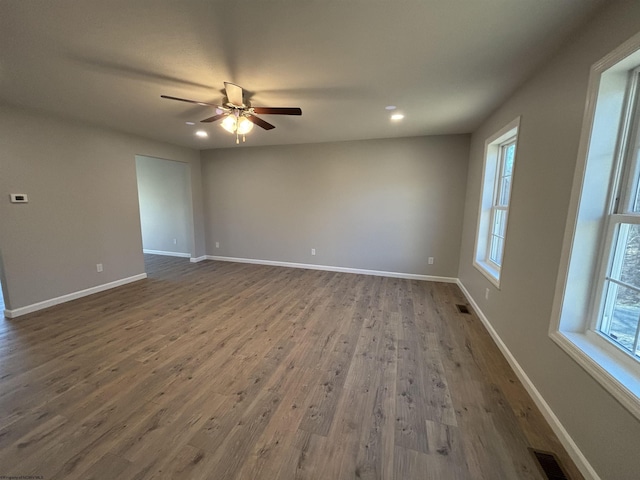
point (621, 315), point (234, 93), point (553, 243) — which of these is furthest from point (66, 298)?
point (621, 315)

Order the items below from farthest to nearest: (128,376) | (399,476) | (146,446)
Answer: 1. (128,376)
2. (146,446)
3. (399,476)

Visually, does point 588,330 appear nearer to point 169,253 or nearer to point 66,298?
point 66,298

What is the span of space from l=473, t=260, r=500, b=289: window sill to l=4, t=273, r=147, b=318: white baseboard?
5.37 metres

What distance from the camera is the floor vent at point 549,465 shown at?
53.5 inches

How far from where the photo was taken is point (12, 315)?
312 cm

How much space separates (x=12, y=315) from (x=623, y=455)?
17.8ft

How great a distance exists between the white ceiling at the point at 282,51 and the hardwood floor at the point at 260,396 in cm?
247

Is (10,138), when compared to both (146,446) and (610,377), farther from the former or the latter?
(610,377)

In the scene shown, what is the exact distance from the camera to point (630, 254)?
1.37 metres

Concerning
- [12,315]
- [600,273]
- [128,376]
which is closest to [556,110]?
[600,273]

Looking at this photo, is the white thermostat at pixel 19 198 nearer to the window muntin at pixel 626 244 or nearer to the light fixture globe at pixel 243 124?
the light fixture globe at pixel 243 124

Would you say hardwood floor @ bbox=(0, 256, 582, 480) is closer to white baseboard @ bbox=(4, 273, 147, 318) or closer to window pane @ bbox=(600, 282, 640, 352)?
white baseboard @ bbox=(4, 273, 147, 318)

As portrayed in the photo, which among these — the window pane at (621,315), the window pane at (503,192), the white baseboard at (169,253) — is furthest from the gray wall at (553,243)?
the white baseboard at (169,253)

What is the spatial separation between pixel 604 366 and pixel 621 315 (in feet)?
1.07
